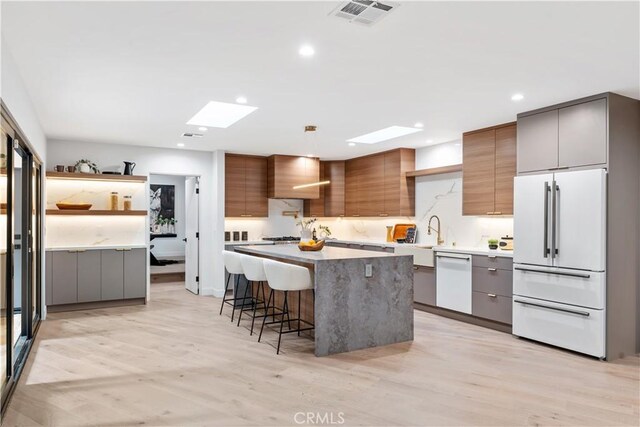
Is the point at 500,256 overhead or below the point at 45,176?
below

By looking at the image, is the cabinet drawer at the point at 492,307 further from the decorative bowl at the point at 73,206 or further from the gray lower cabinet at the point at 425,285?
the decorative bowl at the point at 73,206

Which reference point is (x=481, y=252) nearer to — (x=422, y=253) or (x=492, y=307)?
(x=492, y=307)

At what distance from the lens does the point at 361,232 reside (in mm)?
8344

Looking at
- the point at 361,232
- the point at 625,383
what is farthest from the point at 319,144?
the point at 625,383

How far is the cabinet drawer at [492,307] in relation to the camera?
494cm

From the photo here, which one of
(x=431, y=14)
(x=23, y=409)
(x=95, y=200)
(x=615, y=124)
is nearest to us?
(x=431, y=14)

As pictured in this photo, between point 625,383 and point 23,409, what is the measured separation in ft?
14.9

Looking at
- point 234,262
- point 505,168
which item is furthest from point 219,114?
point 505,168

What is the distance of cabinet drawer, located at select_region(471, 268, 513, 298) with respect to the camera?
4922 mm

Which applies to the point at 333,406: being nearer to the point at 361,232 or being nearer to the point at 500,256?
the point at 500,256

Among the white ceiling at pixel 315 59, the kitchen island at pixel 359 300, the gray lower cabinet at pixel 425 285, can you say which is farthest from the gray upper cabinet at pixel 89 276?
the gray lower cabinet at pixel 425 285

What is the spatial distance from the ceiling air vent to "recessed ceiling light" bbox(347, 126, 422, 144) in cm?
308

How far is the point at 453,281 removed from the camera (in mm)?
5633

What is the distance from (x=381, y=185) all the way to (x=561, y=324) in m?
3.74
